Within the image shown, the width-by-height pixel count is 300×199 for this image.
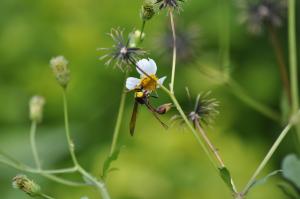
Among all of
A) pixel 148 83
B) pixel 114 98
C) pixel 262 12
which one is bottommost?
pixel 114 98

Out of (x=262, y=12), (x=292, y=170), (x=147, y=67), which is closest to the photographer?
(x=147, y=67)

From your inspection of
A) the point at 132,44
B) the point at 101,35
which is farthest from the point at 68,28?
the point at 132,44

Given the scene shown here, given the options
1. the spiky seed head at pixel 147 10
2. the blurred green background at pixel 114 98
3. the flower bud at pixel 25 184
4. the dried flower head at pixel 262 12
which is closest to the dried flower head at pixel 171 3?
the spiky seed head at pixel 147 10

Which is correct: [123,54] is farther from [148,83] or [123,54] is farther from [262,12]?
[262,12]

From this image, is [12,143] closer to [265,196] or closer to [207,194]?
→ [207,194]

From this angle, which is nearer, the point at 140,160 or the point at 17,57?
the point at 140,160

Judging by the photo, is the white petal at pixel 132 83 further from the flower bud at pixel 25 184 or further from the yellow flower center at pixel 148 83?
the flower bud at pixel 25 184

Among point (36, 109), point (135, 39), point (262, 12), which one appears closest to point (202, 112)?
point (135, 39)
